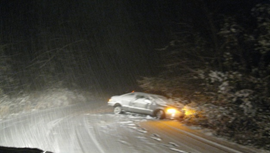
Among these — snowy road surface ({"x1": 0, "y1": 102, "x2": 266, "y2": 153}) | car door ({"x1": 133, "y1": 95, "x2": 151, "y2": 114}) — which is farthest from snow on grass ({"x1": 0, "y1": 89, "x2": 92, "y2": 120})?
car door ({"x1": 133, "y1": 95, "x2": 151, "y2": 114})

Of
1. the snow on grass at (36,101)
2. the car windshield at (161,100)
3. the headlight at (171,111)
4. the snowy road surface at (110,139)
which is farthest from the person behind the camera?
the snow on grass at (36,101)

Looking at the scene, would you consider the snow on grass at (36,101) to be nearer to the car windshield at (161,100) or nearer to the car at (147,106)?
the car at (147,106)

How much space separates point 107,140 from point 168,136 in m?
2.32

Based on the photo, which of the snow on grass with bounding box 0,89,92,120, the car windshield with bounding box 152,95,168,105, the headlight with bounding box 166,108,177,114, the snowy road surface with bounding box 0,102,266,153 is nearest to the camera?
the snowy road surface with bounding box 0,102,266,153

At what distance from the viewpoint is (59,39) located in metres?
29.3

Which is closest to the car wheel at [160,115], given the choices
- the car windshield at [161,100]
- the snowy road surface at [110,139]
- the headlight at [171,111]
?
the headlight at [171,111]

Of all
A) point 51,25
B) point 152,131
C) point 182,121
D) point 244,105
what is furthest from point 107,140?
point 51,25

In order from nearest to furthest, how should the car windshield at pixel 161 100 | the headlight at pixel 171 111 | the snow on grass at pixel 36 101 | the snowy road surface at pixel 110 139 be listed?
the snowy road surface at pixel 110 139, the headlight at pixel 171 111, the car windshield at pixel 161 100, the snow on grass at pixel 36 101

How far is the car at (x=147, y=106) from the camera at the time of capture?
16125 mm

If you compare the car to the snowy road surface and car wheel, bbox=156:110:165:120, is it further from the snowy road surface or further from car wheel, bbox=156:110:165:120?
the snowy road surface

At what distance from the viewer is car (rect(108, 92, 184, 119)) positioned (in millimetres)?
16125

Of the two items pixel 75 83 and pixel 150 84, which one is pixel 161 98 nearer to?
pixel 150 84

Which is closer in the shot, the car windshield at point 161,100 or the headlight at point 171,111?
the headlight at point 171,111

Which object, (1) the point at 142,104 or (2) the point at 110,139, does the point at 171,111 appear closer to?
(1) the point at 142,104
